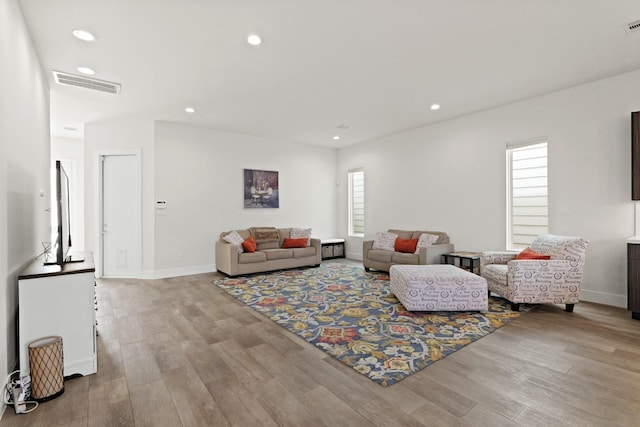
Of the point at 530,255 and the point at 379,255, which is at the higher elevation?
the point at 530,255

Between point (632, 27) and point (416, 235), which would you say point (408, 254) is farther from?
point (632, 27)

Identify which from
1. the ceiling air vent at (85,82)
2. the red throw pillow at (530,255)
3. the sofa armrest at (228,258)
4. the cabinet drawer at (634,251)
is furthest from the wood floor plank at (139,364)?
the cabinet drawer at (634,251)

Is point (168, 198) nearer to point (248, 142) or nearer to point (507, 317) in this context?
point (248, 142)

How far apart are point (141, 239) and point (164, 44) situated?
147 inches

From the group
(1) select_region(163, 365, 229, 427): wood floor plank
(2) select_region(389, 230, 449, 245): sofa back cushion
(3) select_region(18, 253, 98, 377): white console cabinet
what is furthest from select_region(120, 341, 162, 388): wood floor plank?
(2) select_region(389, 230, 449, 245): sofa back cushion

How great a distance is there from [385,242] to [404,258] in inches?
29.5

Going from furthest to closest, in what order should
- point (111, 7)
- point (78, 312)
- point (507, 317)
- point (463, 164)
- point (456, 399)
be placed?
point (463, 164)
point (507, 317)
point (111, 7)
point (78, 312)
point (456, 399)

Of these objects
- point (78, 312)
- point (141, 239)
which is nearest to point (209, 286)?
point (141, 239)

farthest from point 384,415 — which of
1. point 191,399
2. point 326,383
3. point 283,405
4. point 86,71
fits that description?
point 86,71

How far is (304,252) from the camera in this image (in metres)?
6.36

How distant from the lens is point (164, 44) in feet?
10.1

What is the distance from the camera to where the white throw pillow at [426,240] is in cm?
555

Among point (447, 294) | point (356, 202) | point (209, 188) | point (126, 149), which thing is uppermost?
point (126, 149)

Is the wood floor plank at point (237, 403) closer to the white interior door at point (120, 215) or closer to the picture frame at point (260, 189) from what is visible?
the white interior door at point (120, 215)
